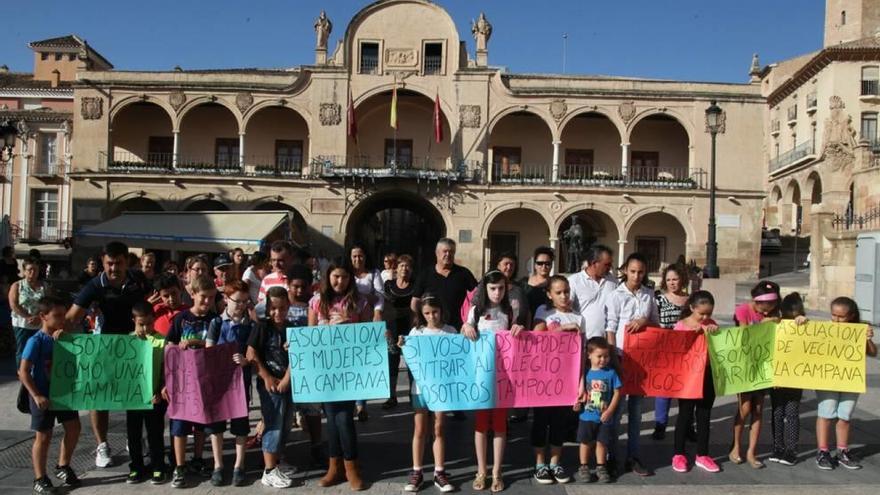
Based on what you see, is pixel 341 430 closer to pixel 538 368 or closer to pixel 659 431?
pixel 538 368

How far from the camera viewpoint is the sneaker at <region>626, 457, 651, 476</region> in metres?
5.51

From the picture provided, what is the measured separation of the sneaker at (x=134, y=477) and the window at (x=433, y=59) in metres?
25.3

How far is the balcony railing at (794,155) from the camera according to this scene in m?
45.0

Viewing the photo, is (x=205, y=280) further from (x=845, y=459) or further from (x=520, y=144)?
(x=520, y=144)

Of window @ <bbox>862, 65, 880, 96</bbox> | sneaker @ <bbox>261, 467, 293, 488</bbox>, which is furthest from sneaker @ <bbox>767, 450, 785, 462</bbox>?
window @ <bbox>862, 65, 880, 96</bbox>

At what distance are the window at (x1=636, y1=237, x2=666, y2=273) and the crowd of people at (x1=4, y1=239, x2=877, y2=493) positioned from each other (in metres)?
24.9

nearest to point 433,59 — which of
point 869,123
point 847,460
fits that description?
point 847,460

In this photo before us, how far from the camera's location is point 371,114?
30.4 metres

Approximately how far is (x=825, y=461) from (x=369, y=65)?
26023mm

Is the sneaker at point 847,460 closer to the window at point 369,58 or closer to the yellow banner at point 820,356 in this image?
the yellow banner at point 820,356

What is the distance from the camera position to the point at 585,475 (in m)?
5.32

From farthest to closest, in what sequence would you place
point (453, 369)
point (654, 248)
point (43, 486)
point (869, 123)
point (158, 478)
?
point (869, 123)
point (654, 248)
point (453, 369)
point (158, 478)
point (43, 486)

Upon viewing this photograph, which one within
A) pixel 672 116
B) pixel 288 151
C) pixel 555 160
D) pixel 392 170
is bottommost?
pixel 392 170

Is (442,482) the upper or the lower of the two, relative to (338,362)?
lower
